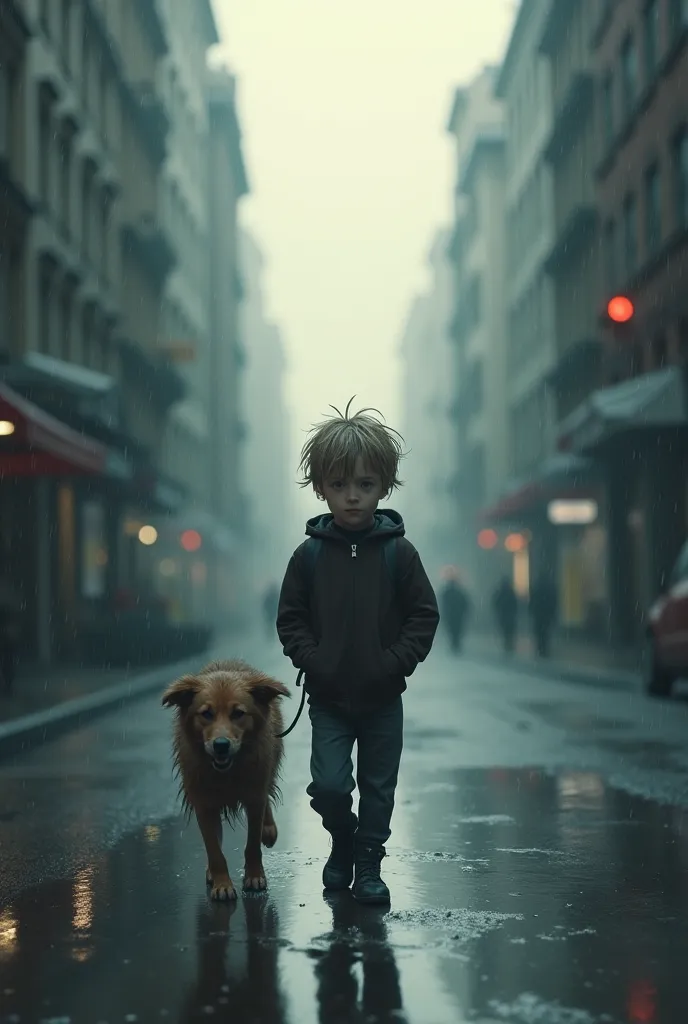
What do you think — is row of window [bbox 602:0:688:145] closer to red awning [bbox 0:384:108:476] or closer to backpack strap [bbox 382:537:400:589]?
red awning [bbox 0:384:108:476]

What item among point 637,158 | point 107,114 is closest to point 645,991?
point 637,158

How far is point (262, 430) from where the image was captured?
136 m

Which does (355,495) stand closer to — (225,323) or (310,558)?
(310,558)

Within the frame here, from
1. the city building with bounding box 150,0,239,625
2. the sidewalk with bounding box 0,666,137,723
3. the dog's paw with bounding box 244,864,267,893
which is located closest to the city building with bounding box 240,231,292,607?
the city building with bounding box 150,0,239,625

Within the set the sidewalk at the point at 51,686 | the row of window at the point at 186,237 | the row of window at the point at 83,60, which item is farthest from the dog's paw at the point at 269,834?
the row of window at the point at 186,237

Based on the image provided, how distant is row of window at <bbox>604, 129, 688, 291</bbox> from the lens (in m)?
30.8

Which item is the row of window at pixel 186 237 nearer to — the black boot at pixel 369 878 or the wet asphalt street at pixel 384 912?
the wet asphalt street at pixel 384 912

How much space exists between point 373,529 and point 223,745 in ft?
3.27

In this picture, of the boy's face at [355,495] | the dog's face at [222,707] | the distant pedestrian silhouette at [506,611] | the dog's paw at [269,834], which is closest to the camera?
the dog's face at [222,707]

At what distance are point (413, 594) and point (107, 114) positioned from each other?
36.2 m

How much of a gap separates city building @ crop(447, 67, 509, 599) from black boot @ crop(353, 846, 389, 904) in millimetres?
53008

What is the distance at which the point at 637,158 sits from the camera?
34625mm

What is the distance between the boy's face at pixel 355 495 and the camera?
6176 mm

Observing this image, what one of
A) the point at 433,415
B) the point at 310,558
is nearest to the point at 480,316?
the point at 433,415
